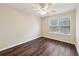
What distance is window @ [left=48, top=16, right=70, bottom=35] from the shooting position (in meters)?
3.74

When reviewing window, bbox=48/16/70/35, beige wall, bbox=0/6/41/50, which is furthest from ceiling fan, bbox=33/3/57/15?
window, bbox=48/16/70/35

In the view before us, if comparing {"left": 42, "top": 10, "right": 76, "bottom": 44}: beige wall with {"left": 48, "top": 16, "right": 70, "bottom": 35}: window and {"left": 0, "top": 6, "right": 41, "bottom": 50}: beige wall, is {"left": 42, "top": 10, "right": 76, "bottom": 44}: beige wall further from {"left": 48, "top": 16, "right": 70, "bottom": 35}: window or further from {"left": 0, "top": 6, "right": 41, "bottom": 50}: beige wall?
{"left": 0, "top": 6, "right": 41, "bottom": 50}: beige wall

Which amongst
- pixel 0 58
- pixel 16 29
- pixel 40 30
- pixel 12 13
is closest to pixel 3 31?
pixel 16 29

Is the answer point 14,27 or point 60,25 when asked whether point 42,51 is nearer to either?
point 14,27

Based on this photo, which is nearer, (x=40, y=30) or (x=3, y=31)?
(x=3, y=31)

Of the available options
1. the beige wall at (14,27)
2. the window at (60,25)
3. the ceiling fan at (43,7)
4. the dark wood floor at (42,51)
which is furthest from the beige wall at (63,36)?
the ceiling fan at (43,7)

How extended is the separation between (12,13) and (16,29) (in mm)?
753

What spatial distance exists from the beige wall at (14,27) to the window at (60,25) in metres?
1.25

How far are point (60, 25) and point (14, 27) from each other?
2.64m

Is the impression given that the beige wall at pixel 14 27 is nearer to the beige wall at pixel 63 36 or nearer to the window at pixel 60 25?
the beige wall at pixel 63 36

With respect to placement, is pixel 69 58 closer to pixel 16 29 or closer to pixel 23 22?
pixel 16 29

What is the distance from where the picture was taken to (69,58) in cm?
64

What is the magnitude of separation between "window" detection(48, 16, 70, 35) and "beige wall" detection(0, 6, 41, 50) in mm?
1247

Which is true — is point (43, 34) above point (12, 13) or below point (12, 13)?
below
